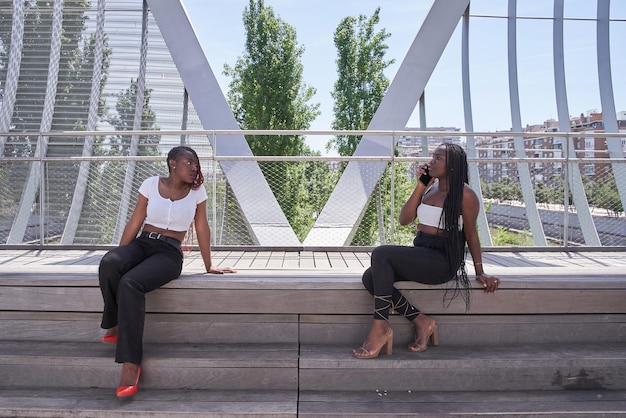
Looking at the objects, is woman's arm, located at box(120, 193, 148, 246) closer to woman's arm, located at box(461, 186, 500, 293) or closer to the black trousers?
the black trousers

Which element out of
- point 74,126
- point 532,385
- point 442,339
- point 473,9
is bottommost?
point 532,385

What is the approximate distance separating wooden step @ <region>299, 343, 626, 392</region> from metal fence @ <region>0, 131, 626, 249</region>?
238cm

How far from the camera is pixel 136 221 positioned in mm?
Result: 2984

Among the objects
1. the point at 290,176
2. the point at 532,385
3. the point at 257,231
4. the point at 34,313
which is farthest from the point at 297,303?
the point at 290,176

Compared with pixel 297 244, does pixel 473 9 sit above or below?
above

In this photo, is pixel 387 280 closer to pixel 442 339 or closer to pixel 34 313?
pixel 442 339

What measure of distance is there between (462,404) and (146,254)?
193cm

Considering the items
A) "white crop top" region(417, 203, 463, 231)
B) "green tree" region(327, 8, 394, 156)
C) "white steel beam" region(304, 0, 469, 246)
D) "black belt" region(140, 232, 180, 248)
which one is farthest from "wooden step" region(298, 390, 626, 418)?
"green tree" region(327, 8, 394, 156)

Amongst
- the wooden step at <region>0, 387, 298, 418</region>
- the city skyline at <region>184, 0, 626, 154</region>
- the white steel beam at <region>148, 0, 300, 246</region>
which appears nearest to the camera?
the wooden step at <region>0, 387, 298, 418</region>

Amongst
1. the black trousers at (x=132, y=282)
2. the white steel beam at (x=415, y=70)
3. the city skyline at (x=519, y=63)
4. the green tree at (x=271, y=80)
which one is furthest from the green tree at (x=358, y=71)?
the black trousers at (x=132, y=282)

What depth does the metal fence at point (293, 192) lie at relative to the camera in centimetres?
519

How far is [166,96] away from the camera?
1112cm

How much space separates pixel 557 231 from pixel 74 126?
9536 mm

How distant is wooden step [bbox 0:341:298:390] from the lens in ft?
8.65
